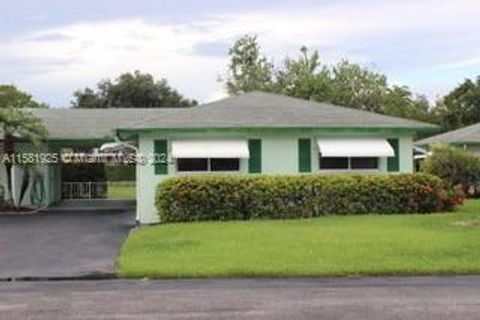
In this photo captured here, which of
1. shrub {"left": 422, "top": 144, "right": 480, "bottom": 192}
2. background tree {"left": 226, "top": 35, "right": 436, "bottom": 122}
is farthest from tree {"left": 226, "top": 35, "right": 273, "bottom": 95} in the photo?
shrub {"left": 422, "top": 144, "right": 480, "bottom": 192}

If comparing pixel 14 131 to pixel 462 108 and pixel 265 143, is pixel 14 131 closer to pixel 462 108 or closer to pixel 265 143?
pixel 265 143

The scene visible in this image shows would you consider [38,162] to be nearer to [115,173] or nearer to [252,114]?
[252,114]

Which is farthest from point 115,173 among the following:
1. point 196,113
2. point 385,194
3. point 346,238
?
point 346,238

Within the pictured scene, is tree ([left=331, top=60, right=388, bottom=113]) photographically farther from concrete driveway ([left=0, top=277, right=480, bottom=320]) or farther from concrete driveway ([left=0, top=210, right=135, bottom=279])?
concrete driveway ([left=0, top=277, right=480, bottom=320])

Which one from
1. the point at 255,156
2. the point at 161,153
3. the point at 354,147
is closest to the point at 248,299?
the point at 161,153

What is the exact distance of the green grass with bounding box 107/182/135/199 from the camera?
127 feet

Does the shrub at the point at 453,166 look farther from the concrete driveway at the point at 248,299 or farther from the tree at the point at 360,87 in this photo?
the tree at the point at 360,87

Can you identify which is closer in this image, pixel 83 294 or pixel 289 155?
pixel 83 294

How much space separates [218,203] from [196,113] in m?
3.75

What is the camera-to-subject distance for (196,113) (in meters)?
26.7

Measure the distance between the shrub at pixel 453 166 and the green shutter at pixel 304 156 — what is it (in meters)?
8.35

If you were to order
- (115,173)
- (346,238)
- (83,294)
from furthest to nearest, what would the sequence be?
(115,173) < (346,238) < (83,294)

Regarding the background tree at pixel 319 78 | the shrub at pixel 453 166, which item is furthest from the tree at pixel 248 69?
the shrub at pixel 453 166

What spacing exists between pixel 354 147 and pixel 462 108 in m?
43.4
